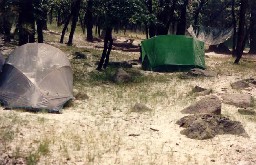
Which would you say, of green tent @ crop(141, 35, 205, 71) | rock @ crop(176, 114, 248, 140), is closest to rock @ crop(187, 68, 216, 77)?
green tent @ crop(141, 35, 205, 71)

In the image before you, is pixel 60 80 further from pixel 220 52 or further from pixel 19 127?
pixel 220 52

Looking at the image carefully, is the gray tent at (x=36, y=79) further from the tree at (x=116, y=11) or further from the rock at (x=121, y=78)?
the tree at (x=116, y=11)

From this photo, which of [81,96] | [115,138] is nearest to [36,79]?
[81,96]

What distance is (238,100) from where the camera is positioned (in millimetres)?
13336

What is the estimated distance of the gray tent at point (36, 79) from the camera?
11.4 m

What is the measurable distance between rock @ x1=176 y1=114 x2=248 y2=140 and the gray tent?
4399mm

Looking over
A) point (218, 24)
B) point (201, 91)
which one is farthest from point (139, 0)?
point (218, 24)

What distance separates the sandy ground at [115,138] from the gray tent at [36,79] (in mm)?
613

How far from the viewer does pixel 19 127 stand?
9.22 meters

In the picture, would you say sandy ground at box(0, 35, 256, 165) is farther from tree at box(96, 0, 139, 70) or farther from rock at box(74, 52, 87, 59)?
rock at box(74, 52, 87, 59)

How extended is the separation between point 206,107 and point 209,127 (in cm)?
183

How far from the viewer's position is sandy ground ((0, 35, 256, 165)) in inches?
325

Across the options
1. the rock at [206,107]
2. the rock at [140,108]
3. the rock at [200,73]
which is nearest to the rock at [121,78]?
the rock at [200,73]

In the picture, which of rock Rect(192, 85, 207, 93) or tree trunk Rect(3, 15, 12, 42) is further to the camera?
tree trunk Rect(3, 15, 12, 42)
